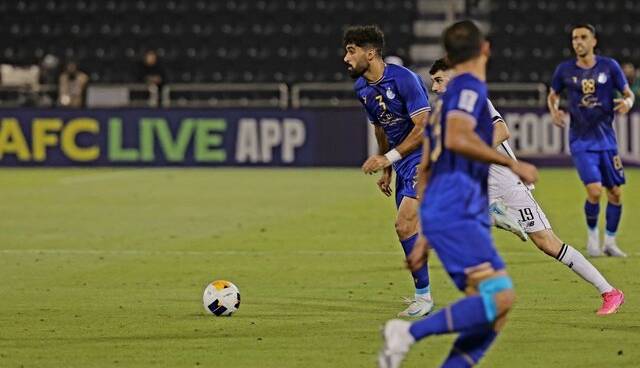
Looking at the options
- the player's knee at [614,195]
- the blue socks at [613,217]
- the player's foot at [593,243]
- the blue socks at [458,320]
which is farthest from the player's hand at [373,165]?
the player's knee at [614,195]

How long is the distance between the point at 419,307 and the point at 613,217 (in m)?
4.61

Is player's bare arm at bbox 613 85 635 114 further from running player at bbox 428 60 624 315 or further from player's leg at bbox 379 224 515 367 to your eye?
player's leg at bbox 379 224 515 367

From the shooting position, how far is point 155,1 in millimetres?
32688

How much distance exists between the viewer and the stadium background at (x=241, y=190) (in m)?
8.84

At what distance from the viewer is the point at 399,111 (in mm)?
9812

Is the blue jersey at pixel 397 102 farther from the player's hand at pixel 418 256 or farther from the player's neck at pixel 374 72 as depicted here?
the player's hand at pixel 418 256

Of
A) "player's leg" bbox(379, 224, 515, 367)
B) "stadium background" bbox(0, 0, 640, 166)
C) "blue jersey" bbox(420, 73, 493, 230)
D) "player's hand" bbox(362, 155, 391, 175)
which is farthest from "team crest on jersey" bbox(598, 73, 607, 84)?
"stadium background" bbox(0, 0, 640, 166)

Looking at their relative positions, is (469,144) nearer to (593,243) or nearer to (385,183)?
(385,183)

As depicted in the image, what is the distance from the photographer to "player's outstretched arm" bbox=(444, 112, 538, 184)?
6.33 metres

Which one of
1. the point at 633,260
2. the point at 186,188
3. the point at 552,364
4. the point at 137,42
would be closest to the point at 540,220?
the point at 552,364

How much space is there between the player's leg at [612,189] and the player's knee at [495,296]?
24.2 ft

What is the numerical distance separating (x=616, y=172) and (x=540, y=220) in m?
3.94

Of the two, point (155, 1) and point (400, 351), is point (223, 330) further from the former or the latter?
point (155, 1)

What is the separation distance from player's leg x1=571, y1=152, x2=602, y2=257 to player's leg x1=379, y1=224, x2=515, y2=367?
24.0ft
